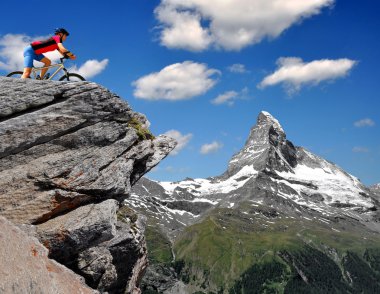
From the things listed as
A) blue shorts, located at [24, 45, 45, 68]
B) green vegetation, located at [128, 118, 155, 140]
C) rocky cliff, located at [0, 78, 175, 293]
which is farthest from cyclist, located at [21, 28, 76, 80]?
green vegetation, located at [128, 118, 155, 140]

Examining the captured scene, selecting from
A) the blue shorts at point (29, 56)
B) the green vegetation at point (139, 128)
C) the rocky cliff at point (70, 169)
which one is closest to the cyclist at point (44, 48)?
the blue shorts at point (29, 56)

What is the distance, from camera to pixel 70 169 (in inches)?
1184

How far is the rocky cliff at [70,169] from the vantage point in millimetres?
28047

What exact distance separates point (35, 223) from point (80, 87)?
33.1ft

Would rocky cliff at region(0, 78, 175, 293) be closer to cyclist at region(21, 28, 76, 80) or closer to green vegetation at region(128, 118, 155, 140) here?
green vegetation at region(128, 118, 155, 140)

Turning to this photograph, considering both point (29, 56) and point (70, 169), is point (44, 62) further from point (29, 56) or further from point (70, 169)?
point (70, 169)

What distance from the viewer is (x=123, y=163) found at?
33.3 m

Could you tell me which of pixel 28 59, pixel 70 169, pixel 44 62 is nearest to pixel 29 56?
pixel 28 59

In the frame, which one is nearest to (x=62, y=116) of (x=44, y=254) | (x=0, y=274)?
(x=44, y=254)

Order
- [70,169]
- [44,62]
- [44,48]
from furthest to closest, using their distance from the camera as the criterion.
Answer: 1. [44,62]
2. [44,48]
3. [70,169]

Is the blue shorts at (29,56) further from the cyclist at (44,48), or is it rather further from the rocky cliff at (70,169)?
the rocky cliff at (70,169)

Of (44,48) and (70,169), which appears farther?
(44,48)

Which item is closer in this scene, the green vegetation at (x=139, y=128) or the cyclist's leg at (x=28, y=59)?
the cyclist's leg at (x=28, y=59)

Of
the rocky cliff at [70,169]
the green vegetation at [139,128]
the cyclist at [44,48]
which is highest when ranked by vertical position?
the cyclist at [44,48]
